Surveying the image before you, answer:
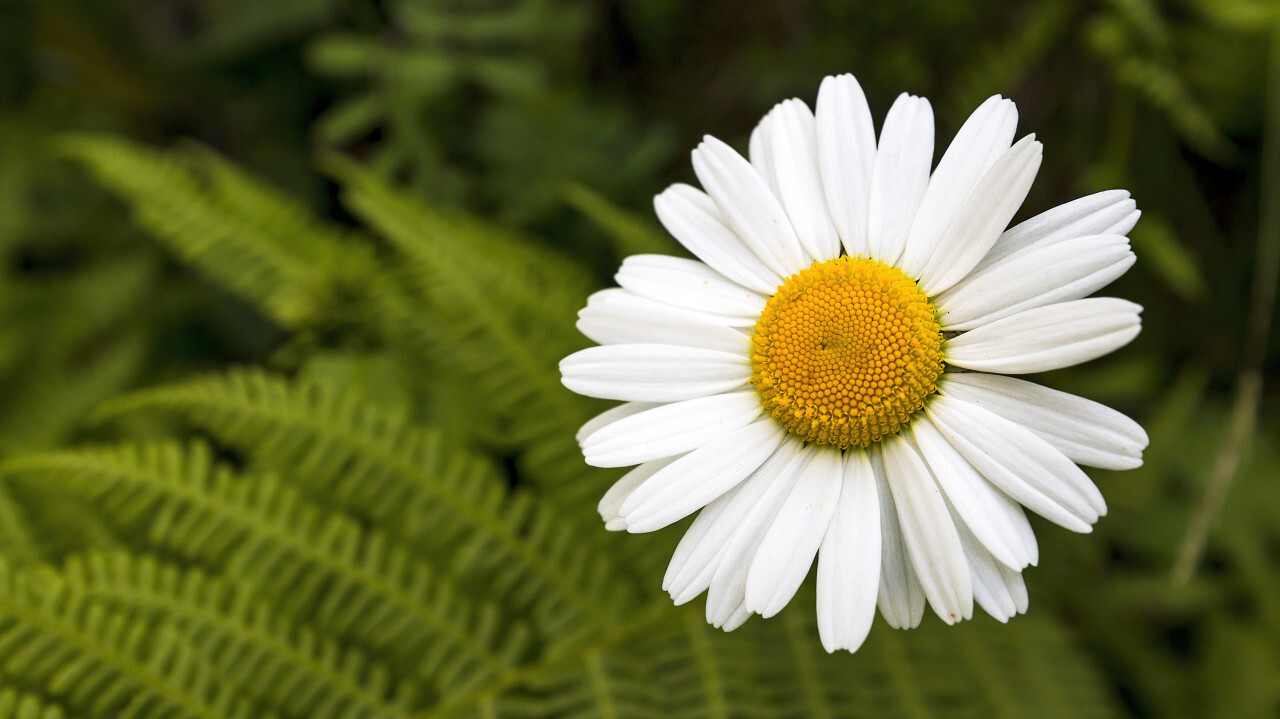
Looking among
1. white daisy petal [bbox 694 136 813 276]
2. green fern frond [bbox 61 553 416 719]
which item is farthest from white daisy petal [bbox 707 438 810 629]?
green fern frond [bbox 61 553 416 719]

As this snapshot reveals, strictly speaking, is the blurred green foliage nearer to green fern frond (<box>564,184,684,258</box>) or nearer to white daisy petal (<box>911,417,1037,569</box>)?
green fern frond (<box>564,184,684,258</box>)

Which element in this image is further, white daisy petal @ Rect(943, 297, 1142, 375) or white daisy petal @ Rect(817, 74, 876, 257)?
white daisy petal @ Rect(817, 74, 876, 257)

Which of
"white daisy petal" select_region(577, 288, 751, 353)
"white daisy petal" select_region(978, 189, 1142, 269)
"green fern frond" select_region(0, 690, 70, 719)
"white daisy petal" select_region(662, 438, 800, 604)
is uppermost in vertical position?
"white daisy petal" select_region(978, 189, 1142, 269)

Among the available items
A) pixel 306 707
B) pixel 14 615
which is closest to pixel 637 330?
pixel 306 707

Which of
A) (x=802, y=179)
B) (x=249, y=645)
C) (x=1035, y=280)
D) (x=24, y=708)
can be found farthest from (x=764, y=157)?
(x=24, y=708)

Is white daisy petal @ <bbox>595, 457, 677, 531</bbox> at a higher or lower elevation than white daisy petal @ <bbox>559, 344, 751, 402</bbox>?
lower

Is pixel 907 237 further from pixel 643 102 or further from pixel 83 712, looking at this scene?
pixel 643 102
